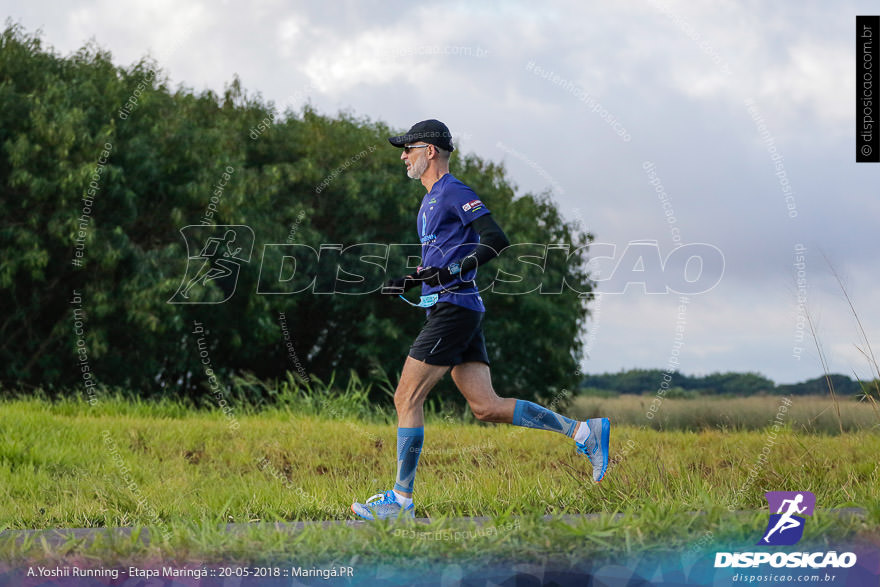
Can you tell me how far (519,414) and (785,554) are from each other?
6.08 feet

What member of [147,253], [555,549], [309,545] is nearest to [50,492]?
[309,545]

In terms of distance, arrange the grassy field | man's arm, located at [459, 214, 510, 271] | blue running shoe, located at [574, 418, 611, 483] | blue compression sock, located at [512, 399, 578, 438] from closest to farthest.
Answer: the grassy field → man's arm, located at [459, 214, 510, 271] → blue compression sock, located at [512, 399, 578, 438] → blue running shoe, located at [574, 418, 611, 483]

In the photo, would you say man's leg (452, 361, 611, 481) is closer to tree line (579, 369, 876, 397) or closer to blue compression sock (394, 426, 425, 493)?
blue compression sock (394, 426, 425, 493)

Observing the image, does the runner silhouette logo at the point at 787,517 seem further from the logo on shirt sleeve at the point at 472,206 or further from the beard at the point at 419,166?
the beard at the point at 419,166

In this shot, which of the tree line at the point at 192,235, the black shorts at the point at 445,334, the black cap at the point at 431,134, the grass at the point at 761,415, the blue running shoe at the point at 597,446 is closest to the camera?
the black shorts at the point at 445,334

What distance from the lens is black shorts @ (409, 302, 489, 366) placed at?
493cm

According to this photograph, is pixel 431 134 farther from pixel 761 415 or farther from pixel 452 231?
pixel 761 415

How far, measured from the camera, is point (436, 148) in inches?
203

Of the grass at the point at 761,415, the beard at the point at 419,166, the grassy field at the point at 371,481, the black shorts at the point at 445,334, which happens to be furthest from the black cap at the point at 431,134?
the grass at the point at 761,415

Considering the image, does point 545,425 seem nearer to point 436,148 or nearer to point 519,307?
point 436,148

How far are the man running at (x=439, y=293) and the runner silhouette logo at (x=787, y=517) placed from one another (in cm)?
176

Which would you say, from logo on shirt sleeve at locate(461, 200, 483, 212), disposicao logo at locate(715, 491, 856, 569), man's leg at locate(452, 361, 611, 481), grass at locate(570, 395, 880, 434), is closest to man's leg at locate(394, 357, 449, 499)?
man's leg at locate(452, 361, 611, 481)

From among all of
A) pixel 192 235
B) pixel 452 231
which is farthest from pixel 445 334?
pixel 192 235

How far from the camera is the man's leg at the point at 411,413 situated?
4.95 metres
